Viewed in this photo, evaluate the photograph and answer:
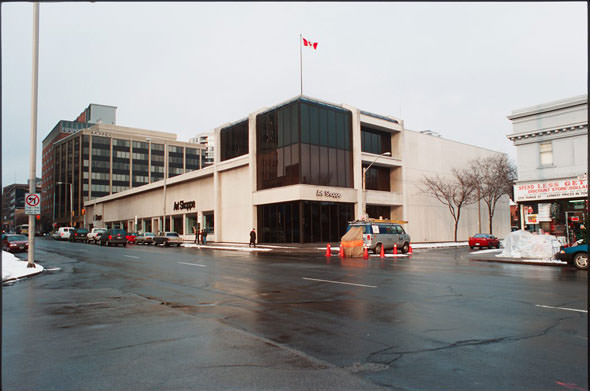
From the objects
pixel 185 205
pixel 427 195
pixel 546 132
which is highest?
pixel 546 132

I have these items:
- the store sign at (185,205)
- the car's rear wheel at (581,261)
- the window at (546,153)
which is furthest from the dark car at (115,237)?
the car's rear wheel at (581,261)

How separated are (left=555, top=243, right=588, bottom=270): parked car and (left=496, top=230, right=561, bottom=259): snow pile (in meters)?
4.46

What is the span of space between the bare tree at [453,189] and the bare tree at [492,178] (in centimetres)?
106

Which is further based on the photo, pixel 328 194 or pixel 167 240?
pixel 167 240

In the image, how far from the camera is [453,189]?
5403 cm

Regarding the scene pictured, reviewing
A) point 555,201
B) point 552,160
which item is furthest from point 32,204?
point 552,160

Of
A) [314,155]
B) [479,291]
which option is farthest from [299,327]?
[314,155]

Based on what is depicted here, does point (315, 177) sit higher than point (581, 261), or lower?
higher

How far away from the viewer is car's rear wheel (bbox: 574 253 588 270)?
1852 centimetres

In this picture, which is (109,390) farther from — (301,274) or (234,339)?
(301,274)

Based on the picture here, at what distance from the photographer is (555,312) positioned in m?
8.52

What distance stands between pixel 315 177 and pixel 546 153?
63.8ft

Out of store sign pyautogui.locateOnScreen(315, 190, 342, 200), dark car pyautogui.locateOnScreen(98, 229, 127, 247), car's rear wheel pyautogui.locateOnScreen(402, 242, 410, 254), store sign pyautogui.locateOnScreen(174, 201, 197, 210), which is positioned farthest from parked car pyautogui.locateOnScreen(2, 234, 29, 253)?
car's rear wheel pyautogui.locateOnScreen(402, 242, 410, 254)

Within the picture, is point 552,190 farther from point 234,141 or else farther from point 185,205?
point 185,205
